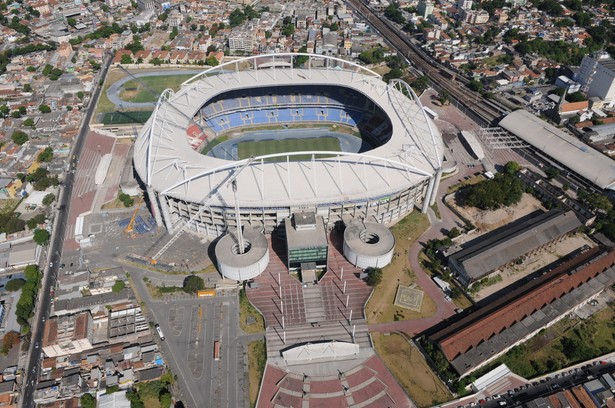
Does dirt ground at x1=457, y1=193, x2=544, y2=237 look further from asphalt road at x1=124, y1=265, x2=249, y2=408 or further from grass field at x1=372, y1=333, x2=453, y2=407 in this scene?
asphalt road at x1=124, y1=265, x2=249, y2=408

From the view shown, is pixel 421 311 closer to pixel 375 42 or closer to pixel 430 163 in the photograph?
pixel 430 163

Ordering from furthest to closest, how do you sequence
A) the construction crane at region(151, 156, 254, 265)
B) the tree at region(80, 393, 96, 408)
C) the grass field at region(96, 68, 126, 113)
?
the grass field at region(96, 68, 126, 113) < the construction crane at region(151, 156, 254, 265) < the tree at region(80, 393, 96, 408)

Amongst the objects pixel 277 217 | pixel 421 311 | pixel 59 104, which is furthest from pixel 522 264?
pixel 59 104

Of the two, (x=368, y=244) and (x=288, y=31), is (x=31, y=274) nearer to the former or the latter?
(x=368, y=244)

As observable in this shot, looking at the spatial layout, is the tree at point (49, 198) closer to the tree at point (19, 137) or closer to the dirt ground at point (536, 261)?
the tree at point (19, 137)

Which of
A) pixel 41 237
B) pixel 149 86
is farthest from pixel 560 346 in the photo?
pixel 149 86

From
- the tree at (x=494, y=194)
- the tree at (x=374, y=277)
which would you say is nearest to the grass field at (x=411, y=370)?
the tree at (x=374, y=277)

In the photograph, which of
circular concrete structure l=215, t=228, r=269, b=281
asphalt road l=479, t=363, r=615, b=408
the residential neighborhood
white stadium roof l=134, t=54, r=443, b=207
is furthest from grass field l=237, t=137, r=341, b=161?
asphalt road l=479, t=363, r=615, b=408
